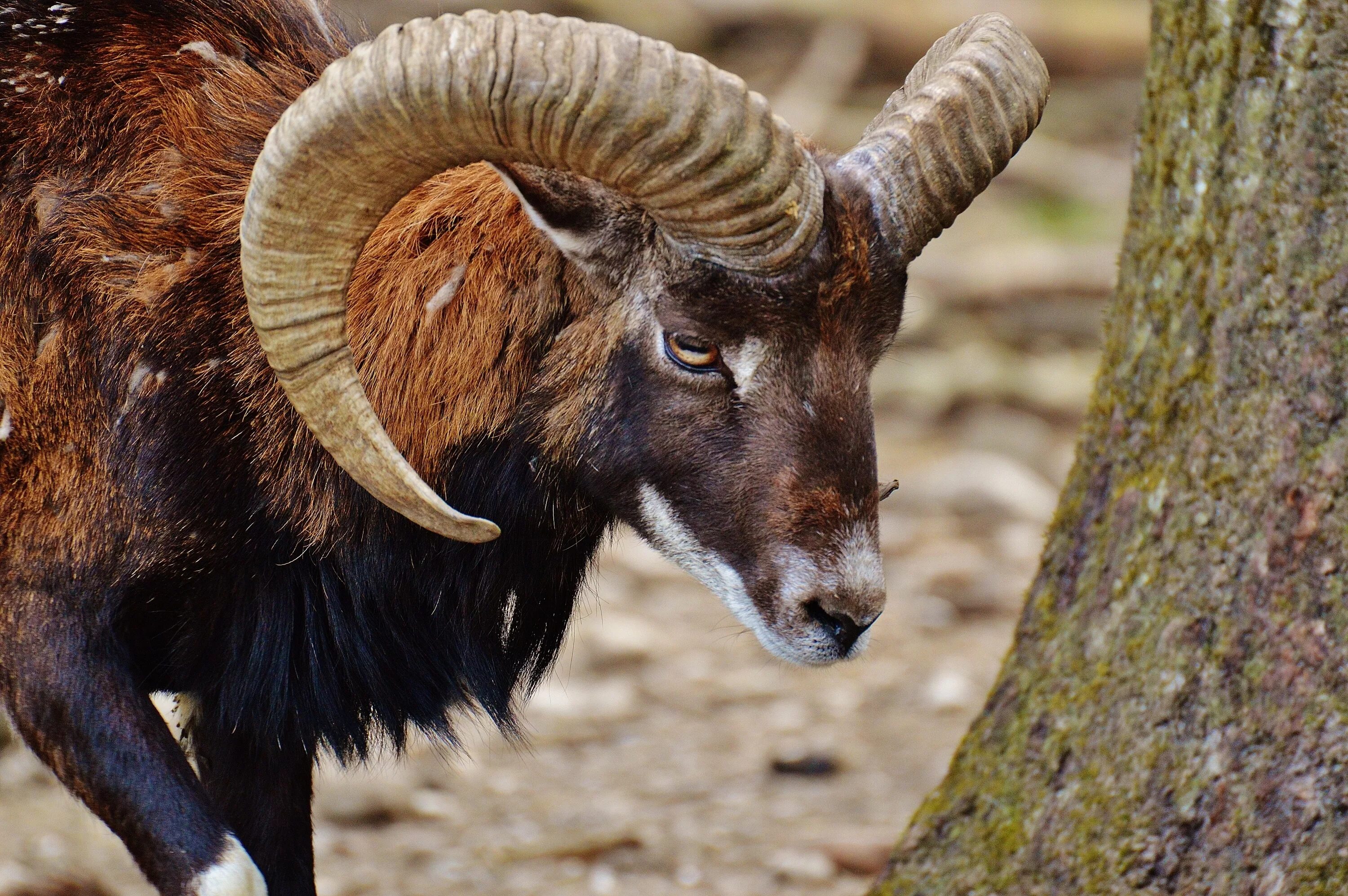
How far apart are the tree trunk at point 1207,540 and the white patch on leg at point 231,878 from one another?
2.06 metres

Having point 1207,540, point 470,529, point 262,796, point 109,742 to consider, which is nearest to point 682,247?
point 470,529

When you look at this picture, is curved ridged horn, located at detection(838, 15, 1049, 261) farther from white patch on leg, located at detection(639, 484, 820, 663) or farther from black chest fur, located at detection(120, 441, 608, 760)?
black chest fur, located at detection(120, 441, 608, 760)

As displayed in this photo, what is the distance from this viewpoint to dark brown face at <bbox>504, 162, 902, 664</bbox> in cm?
419

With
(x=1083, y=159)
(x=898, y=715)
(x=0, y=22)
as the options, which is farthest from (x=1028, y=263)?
(x=0, y=22)

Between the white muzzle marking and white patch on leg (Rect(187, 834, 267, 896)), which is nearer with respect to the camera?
white patch on leg (Rect(187, 834, 267, 896))

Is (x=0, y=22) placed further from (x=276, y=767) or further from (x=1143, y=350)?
(x=1143, y=350)

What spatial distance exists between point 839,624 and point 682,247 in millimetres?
1173

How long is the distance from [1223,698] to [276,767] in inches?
119

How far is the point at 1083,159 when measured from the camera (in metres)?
15.2

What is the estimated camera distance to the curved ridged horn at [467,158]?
3633 mm

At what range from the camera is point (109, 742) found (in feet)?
14.1

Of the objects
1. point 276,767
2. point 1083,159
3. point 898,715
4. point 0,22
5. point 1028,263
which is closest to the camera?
point 0,22

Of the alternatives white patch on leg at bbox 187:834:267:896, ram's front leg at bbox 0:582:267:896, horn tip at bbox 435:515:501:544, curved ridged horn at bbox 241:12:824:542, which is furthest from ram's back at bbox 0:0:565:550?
white patch on leg at bbox 187:834:267:896

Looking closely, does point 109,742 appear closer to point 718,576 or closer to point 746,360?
point 718,576
